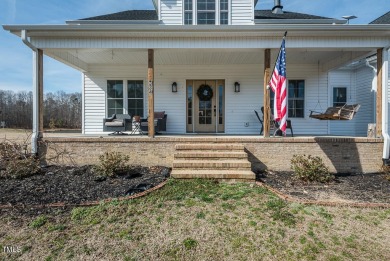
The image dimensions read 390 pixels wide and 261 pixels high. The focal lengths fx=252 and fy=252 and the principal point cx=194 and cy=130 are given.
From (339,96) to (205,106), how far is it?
5.83 meters

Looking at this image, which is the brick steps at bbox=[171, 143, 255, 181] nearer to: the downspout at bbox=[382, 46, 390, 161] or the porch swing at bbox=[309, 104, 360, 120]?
the porch swing at bbox=[309, 104, 360, 120]

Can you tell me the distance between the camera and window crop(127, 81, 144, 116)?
960 cm

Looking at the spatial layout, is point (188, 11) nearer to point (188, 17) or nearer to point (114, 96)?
point (188, 17)

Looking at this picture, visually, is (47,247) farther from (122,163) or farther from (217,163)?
(217,163)

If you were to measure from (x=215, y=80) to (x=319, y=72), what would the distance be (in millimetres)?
3929

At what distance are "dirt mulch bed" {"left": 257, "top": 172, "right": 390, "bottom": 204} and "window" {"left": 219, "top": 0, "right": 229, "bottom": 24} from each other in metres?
6.11

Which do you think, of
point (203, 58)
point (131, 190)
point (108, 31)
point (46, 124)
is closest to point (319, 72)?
point (203, 58)

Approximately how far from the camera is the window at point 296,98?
9.64 meters

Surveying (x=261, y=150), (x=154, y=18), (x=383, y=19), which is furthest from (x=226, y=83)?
(x=383, y=19)

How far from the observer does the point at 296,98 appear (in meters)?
9.64

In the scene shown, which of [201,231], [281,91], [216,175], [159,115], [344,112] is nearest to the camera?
[201,231]

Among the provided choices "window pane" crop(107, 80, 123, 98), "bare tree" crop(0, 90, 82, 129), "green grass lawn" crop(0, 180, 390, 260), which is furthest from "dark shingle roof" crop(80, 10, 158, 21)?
"bare tree" crop(0, 90, 82, 129)

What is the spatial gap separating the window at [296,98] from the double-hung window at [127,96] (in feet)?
18.7

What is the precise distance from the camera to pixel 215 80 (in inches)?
376
